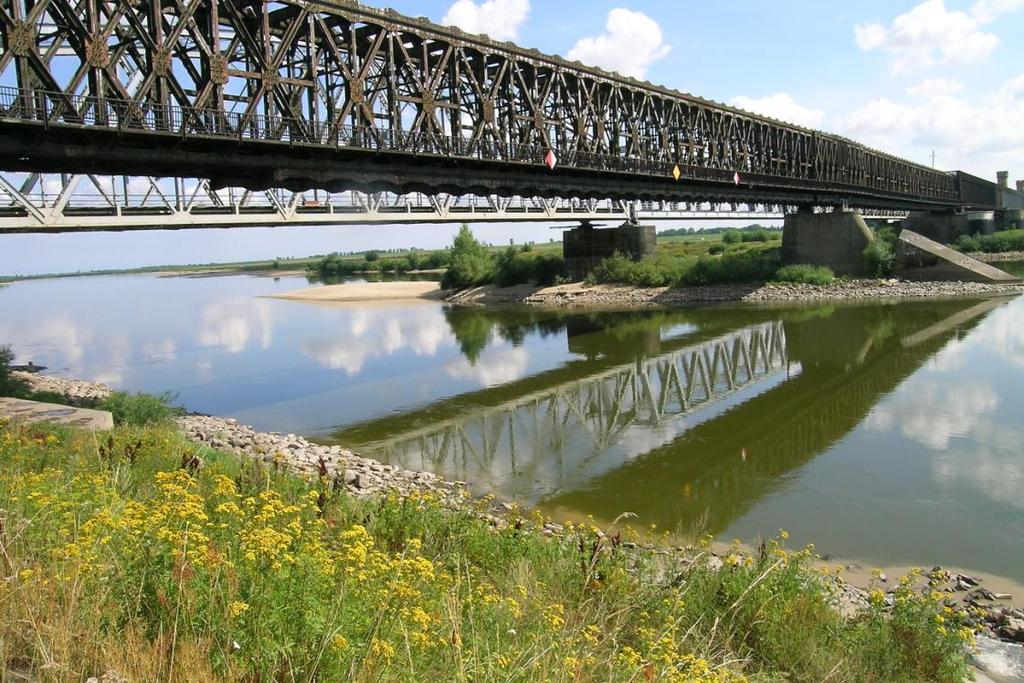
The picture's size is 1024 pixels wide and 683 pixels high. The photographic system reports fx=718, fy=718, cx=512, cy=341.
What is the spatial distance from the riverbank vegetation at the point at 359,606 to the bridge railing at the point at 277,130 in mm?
14449

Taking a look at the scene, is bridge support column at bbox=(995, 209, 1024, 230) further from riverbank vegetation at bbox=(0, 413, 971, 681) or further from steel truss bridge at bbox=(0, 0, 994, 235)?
riverbank vegetation at bbox=(0, 413, 971, 681)

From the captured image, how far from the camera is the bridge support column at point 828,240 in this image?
64.2 m

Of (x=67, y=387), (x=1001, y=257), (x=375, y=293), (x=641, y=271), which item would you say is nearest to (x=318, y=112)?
(x=67, y=387)

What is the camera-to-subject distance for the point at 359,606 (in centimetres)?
459

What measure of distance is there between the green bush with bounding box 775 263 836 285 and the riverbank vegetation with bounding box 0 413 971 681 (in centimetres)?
5755

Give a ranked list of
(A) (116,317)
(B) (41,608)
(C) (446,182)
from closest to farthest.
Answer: (B) (41,608), (C) (446,182), (A) (116,317)

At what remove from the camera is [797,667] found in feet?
21.3

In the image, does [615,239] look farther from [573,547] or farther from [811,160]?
[573,547]

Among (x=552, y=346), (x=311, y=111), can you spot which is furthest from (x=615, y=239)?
(x=311, y=111)

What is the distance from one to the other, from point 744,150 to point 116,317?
221ft

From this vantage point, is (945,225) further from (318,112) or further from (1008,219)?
(318,112)

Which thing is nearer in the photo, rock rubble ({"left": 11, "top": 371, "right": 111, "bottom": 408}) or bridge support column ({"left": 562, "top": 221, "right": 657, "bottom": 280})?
rock rubble ({"left": 11, "top": 371, "right": 111, "bottom": 408})

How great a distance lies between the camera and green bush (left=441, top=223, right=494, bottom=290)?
84688 millimetres

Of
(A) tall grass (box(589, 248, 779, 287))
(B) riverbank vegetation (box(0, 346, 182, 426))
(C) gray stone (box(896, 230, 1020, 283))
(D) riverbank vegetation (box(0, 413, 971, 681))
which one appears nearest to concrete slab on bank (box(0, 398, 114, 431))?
(B) riverbank vegetation (box(0, 346, 182, 426))
